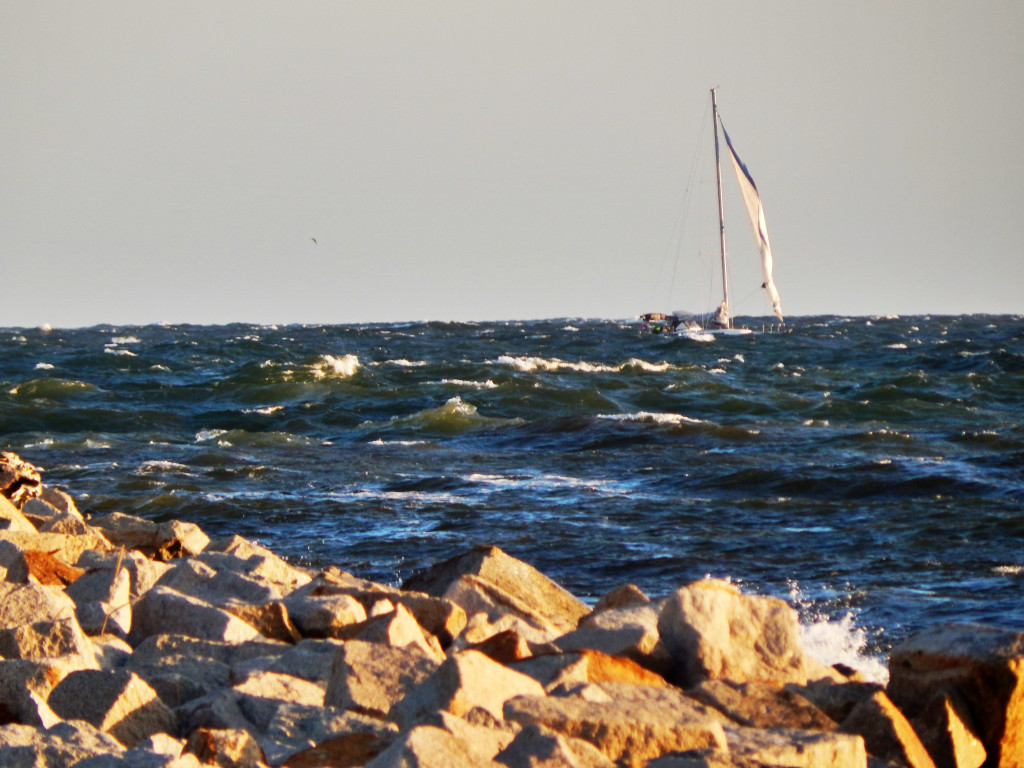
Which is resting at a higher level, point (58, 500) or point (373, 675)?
point (373, 675)

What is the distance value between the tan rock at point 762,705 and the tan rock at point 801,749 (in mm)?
306

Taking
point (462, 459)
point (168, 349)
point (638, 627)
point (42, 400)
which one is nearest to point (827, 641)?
point (638, 627)

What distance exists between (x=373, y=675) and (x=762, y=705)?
3.76ft

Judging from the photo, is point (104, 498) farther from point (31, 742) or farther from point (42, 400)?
point (42, 400)

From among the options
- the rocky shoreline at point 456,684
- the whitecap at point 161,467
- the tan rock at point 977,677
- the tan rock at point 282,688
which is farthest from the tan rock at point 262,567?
the whitecap at point 161,467

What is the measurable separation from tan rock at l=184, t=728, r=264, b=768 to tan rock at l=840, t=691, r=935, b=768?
1.67 meters

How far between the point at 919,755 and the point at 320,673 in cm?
179

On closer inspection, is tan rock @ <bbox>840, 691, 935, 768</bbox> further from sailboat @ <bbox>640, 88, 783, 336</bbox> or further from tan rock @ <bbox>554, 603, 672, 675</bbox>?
sailboat @ <bbox>640, 88, 783, 336</bbox>

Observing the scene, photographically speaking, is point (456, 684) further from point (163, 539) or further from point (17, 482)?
point (17, 482)

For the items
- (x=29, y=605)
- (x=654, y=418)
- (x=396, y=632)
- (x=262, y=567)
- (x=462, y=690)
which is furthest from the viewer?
(x=654, y=418)

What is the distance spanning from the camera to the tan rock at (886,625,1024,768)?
390 cm

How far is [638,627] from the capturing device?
425cm

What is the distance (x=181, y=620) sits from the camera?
15.3ft

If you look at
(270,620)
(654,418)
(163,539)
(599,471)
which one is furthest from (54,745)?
(654,418)
